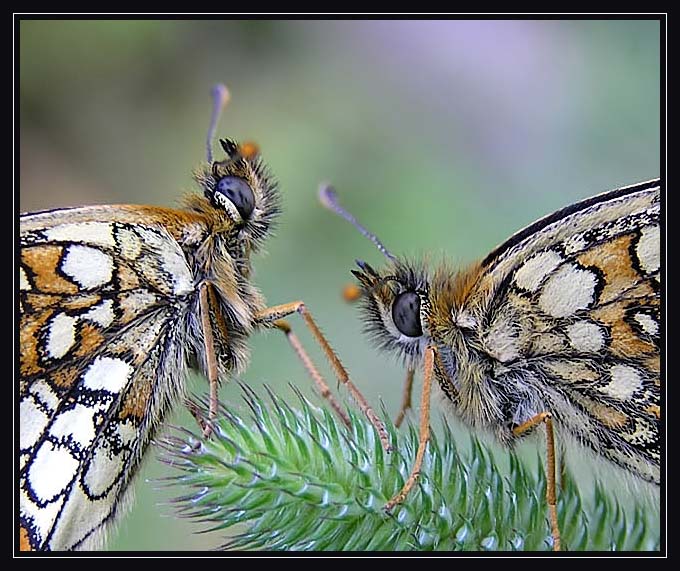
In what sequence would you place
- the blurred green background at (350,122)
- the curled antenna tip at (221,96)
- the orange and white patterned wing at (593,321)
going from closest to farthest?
the orange and white patterned wing at (593,321), the curled antenna tip at (221,96), the blurred green background at (350,122)

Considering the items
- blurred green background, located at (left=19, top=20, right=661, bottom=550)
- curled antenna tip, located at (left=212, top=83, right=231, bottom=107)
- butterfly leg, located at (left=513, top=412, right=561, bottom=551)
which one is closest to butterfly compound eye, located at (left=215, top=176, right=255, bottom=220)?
curled antenna tip, located at (left=212, top=83, right=231, bottom=107)

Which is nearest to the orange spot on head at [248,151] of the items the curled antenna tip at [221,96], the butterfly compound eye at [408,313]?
the curled antenna tip at [221,96]

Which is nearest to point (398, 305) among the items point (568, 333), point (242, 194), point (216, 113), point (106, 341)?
point (568, 333)

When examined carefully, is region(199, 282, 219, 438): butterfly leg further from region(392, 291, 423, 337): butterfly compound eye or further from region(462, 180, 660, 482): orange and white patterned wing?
region(462, 180, 660, 482): orange and white patterned wing

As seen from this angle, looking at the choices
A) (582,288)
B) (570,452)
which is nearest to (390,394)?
(570,452)

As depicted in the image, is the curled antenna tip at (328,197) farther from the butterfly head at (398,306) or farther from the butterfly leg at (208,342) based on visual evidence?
the butterfly leg at (208,342)
